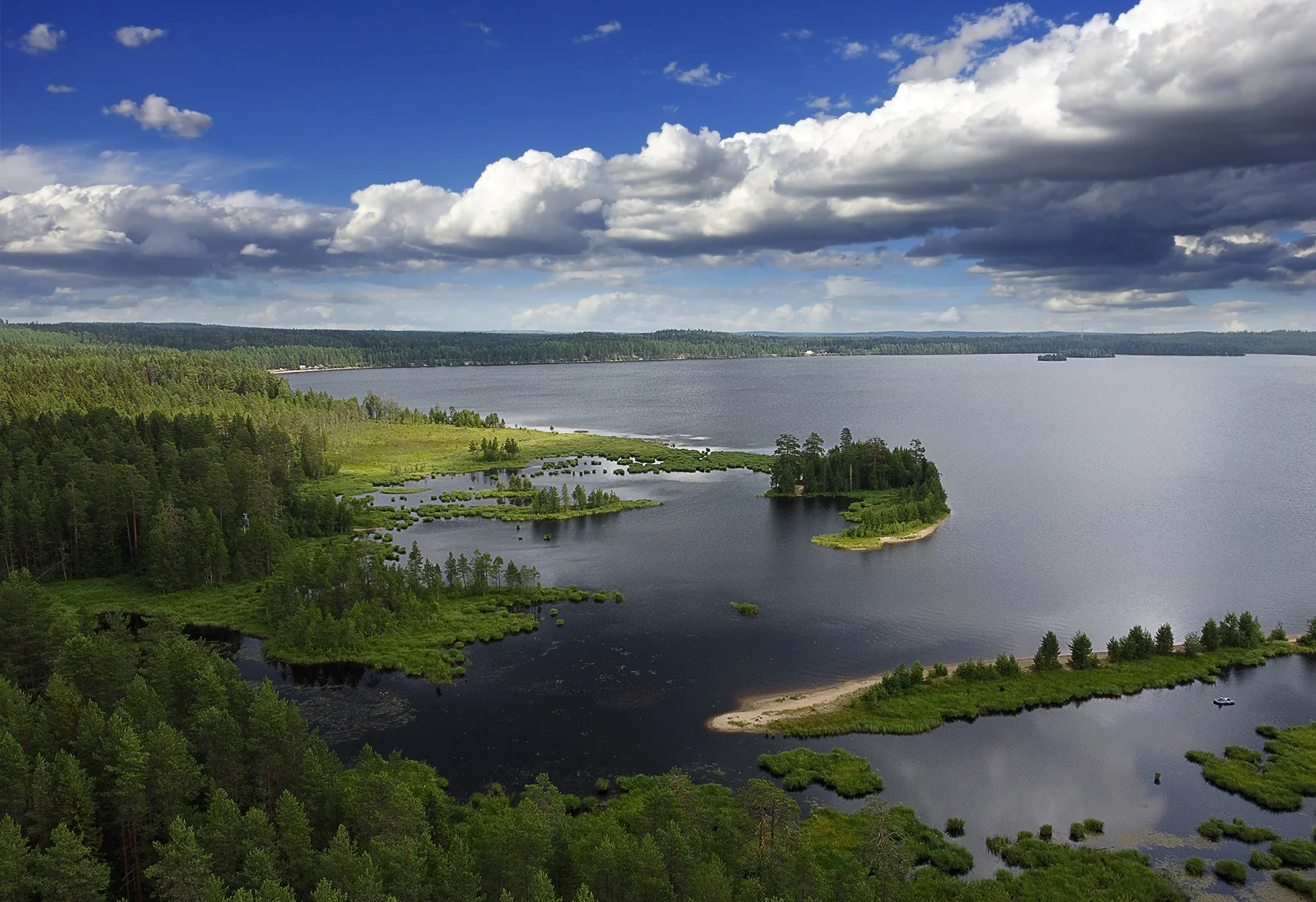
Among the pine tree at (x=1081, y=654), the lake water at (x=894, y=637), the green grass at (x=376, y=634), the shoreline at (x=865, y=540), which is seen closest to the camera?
the lake water at (x=894, y=637)

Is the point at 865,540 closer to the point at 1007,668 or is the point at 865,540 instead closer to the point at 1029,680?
the point at 1007,668

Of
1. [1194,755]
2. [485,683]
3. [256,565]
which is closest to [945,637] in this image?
[1194,755]

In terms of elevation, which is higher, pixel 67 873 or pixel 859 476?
pixel 859 476

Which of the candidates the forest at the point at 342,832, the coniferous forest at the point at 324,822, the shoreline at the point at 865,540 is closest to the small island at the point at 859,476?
the shoreline at the point at 865,540

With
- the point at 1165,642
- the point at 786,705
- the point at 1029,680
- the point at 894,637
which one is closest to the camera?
the point at 786,705

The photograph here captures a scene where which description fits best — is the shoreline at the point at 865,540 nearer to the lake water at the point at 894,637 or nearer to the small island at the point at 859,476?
the lake water at the point at 894,637

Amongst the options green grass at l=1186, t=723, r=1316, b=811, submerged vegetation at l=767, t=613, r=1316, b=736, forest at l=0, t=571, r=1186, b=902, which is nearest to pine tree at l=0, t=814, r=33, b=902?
forest at l=0, t=571, r=1186, b=902

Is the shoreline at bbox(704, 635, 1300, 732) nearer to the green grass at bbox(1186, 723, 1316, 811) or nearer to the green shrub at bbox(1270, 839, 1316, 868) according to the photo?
the green grass at bbox(1186, 723, 1316, 811)

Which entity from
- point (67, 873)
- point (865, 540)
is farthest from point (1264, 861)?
point (865, 540)

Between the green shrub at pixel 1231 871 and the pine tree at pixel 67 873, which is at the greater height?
the pine tree at pixel 67 873
